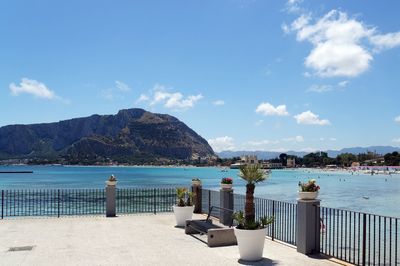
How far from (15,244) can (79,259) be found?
275 centimetres

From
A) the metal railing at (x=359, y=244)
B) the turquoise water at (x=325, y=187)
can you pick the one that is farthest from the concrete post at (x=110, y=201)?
the turquoise water at (x=325, y=187)

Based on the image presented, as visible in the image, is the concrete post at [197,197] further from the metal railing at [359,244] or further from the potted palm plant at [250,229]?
the potted palm plant at [250,229]

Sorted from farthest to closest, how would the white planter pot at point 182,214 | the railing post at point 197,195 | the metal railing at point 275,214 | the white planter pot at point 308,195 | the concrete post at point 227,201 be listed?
the railing post at point 197,195 → the white planter pot at point 182,214 → the concrete post at point 227,201 → the metal railing at point 275,214 → the white planter pot at point 308,195

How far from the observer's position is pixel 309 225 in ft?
34.8

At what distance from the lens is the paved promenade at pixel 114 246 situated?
1009cm

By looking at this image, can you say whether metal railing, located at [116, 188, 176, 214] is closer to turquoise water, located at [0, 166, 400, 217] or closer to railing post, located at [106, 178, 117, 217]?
railing post, located at [106, 178, 117, 217]

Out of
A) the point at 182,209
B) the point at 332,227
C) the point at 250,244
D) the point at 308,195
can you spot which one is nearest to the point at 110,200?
the point at 182,209

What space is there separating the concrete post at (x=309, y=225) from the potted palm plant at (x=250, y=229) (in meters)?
0.75

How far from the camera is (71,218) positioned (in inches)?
680

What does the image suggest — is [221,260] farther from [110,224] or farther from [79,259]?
[110,224]

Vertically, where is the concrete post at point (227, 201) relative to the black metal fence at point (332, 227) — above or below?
above

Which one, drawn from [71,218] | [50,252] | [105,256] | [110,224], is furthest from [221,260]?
[71,218]

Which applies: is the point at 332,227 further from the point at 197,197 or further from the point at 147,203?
the point at 147,203

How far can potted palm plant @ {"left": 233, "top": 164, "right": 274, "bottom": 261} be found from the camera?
33.2 feet
